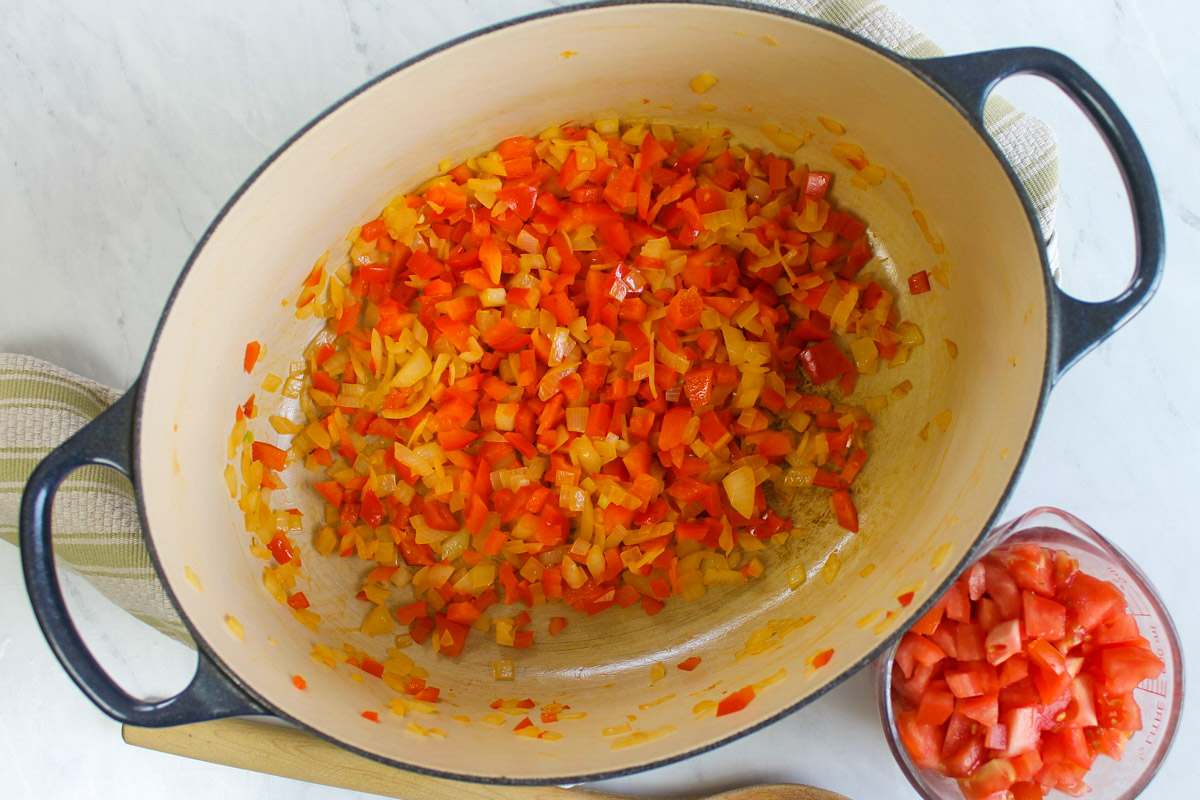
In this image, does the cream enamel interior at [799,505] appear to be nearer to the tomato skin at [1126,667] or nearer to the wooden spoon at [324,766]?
the wooden spoon at [324,766]

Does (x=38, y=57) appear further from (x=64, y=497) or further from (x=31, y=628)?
(x=31, y=628)

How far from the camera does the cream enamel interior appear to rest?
92 centimetres

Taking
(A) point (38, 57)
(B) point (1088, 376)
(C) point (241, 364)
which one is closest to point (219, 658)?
(C) point (241, 364)

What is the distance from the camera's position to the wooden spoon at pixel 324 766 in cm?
122

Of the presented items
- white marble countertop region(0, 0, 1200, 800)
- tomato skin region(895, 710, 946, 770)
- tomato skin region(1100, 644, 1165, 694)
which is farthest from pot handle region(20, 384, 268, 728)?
tomato skin region(1100, 644, 1165, 694)

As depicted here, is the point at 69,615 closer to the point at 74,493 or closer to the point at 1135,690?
the point at 74,493

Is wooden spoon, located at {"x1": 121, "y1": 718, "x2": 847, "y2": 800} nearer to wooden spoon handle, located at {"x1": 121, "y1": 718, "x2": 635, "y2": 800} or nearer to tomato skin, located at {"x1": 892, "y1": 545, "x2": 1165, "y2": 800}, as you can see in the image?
wooden spoon handle, located at {"x1": 121, "y1": 718, "x2": 635, "y2": 800}

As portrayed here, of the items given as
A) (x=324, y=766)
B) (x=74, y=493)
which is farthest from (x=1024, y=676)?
(x=74, y=493)

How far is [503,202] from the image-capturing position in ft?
3.70

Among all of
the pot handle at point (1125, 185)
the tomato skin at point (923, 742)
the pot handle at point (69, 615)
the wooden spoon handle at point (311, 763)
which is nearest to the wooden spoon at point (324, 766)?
the wooden spoon handle at point (311, 763)

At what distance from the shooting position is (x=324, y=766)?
4.09 feet

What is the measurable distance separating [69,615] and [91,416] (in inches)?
21.4

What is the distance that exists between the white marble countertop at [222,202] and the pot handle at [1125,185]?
0.51 metres

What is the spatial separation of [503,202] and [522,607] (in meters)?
0.60
